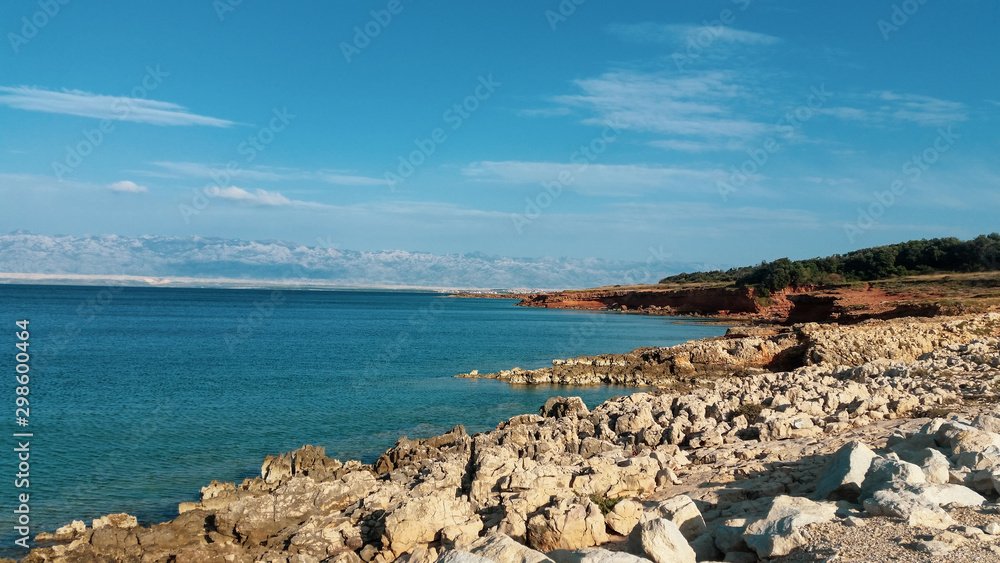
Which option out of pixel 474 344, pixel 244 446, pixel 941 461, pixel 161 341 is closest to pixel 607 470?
pixel 941 461

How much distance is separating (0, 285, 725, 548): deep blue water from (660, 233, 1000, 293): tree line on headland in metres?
31.7

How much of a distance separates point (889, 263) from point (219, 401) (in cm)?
7629

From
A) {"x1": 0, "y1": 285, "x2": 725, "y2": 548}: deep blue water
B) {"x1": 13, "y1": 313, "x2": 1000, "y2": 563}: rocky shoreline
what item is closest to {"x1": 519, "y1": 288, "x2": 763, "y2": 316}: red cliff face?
{"x1": 0, "y1": 285, "x2": 725, "y2": 548}: deep blue water

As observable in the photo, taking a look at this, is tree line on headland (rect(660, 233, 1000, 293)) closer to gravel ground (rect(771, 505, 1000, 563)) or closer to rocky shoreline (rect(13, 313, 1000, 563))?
rocky shoreline (rect(13, 313, 1000, 563))

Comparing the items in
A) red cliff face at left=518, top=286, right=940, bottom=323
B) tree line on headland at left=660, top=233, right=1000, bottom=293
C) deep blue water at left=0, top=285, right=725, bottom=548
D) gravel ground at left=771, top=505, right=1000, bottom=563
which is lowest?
deep blue water at left=0, top=285, right=725, bottom=548

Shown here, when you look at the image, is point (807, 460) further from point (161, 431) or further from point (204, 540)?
point (161, 431)

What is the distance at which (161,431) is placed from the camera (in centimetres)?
2295

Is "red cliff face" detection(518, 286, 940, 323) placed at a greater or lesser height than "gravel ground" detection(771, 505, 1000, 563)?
greater

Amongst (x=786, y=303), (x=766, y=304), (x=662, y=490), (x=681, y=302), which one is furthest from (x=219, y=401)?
(x=681, y=302)

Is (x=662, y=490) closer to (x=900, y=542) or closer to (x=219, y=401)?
(x=900, y=542)

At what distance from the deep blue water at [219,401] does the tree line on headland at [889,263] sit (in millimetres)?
31743

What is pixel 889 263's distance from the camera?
79000 mm

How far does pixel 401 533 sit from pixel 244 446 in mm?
12099

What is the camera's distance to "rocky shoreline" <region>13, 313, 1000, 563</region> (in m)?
8.15
